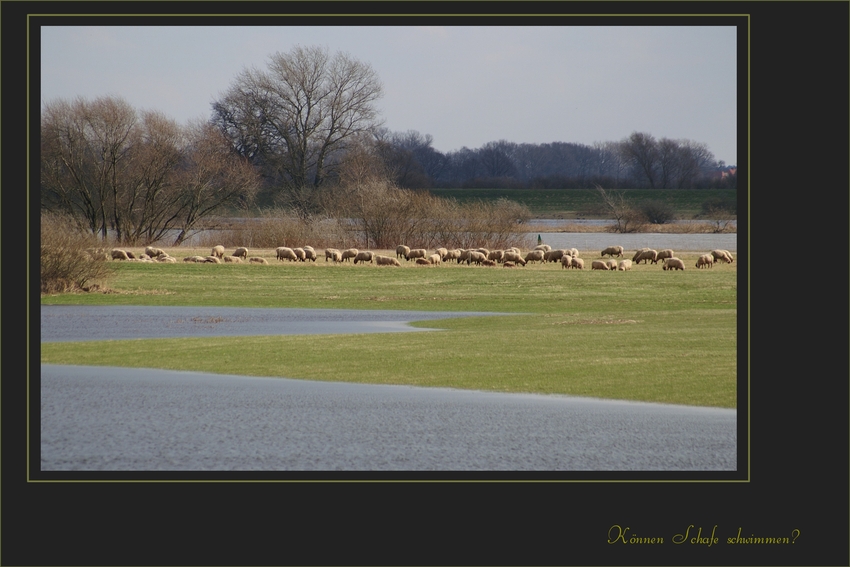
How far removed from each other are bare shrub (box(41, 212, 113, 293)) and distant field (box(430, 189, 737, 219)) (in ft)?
128

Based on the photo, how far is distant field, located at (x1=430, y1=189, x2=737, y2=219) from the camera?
6119 cm

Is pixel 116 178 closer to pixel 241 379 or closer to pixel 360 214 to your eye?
pixel 360 214

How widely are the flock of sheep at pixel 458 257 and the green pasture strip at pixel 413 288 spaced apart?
35.9 inches

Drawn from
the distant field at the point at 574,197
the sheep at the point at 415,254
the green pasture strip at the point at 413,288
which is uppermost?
the distant field at the point at 574,197

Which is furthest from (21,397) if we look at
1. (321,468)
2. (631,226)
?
(631,226)

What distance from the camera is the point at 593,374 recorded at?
1389cm

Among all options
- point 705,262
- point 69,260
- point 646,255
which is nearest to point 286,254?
point 69,260

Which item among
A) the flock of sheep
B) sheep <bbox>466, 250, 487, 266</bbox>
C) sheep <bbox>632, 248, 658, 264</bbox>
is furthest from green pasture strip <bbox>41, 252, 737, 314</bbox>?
sheep <bbox>632, 248, 658, 264</bbox>

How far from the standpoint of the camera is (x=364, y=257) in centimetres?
4178

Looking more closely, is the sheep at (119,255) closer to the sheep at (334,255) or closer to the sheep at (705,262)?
the sheep at (334,255)

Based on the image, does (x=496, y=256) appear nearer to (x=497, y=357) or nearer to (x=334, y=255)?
(x=334, y=255)

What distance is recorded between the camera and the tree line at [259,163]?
143 ft

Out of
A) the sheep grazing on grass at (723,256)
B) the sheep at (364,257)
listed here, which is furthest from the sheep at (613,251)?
the sheep at (364,257)

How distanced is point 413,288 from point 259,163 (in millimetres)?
34090
